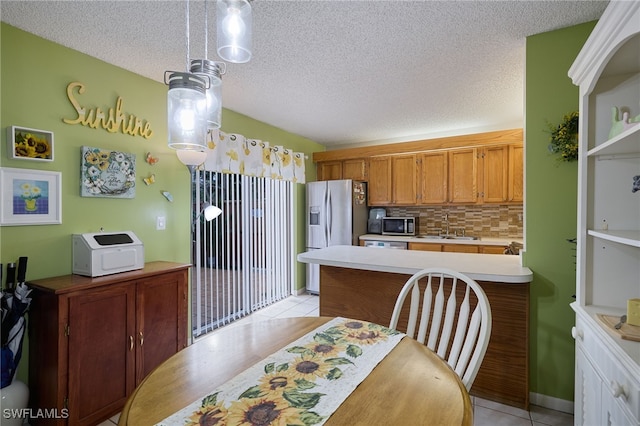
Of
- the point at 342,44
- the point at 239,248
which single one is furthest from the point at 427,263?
the point at 239,248

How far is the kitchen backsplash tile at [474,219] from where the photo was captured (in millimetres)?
4285

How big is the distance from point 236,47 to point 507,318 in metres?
2.21

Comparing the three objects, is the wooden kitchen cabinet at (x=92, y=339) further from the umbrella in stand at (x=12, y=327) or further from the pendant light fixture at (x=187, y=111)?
the pendant light fixture at (x=187, y=111)

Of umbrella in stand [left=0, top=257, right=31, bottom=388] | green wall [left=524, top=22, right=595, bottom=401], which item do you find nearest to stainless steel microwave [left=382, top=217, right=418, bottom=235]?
green wall [left=524, top=22, right=595, bottom=401]

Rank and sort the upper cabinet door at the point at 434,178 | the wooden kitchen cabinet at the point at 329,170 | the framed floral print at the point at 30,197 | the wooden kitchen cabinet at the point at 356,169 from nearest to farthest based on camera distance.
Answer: the framed floral print at the point at 30,197 → the upper cabinet door at the point at 434,178 → the wooden kitchen cabinet at the point at 356,169 → the wooden kitchen cabinet at the point at 329,170

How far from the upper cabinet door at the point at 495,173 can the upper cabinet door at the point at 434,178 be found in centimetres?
48

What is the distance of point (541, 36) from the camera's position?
6.72 feet

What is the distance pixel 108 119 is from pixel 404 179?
3662 millimetres

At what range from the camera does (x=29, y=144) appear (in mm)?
1982

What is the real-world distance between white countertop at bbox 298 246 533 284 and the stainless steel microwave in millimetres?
1914

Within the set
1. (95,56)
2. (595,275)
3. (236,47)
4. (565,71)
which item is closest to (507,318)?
(595,275)

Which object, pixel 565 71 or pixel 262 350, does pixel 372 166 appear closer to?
pixel 565 71

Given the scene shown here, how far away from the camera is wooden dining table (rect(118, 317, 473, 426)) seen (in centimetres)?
85

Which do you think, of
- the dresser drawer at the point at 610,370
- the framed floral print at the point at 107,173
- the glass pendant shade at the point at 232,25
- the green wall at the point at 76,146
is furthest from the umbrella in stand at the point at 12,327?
the dresser drawer at the point at 610,370
